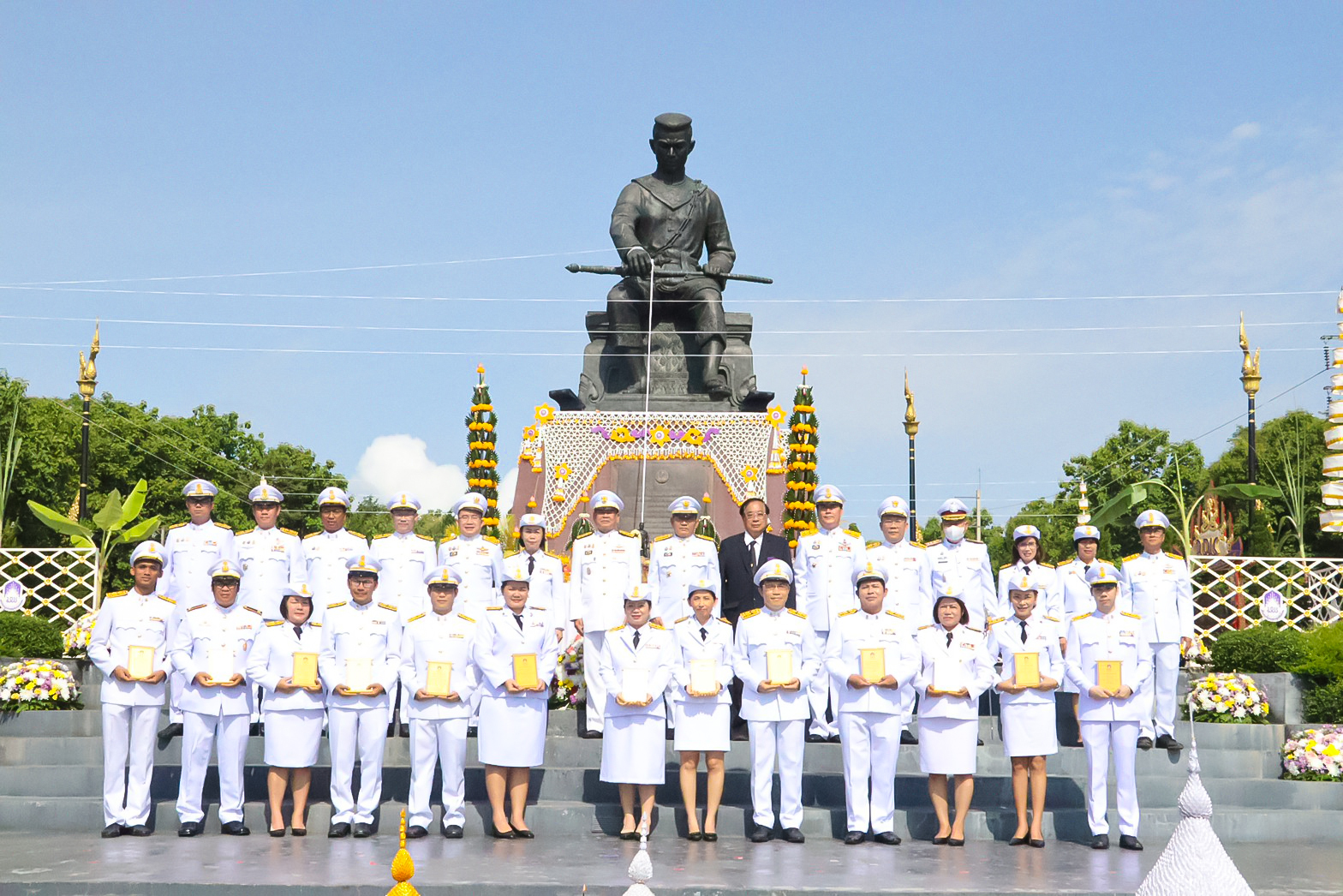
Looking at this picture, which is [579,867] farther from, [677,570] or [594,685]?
[677,570]

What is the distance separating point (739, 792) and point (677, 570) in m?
1.76

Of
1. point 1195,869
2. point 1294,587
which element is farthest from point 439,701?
point 1294,587

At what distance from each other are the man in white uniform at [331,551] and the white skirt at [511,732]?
7.04 ft

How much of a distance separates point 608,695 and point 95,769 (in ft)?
13.2

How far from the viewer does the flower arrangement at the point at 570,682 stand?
1115 cm

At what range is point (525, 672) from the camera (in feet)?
31.1

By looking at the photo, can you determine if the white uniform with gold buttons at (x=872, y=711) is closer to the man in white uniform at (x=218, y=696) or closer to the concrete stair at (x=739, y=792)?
the concrete stair at (x=739, y=792)

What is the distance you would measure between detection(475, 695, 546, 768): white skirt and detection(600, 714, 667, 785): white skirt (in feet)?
1.64

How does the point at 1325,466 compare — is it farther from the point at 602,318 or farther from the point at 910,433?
the point at 910,433

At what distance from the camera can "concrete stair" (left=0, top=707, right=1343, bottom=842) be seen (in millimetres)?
9633

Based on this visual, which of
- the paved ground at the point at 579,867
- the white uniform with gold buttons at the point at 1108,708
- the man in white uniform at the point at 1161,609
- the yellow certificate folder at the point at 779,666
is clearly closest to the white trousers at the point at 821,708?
the yellow certificate folder at the point at 779,666

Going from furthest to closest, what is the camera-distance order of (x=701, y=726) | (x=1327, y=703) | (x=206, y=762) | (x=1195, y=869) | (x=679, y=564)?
(x=1327, y=703) → (x=679, y=564) → (x=206, y=762) → (x=701, y=726) → (x=1195, y=869)

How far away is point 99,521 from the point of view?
52.4 feet

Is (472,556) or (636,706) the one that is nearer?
(636,706)
